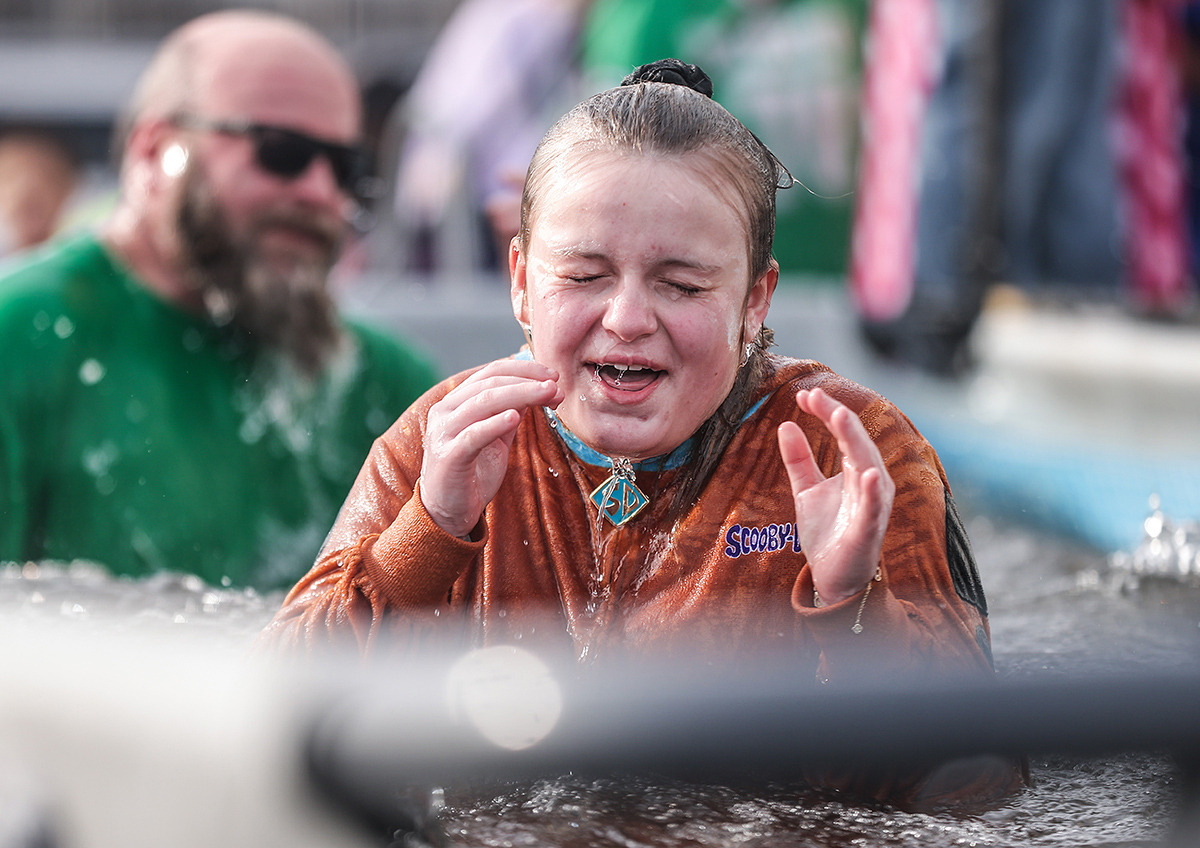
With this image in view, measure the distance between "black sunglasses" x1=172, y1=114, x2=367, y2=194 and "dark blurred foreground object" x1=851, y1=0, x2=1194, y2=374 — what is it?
1902 millimetres

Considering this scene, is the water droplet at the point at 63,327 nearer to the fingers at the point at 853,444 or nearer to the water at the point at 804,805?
the water at the point at 804,805

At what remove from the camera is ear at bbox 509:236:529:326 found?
0.89 m

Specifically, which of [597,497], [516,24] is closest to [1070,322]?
[516,24]

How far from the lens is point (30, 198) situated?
20.1 ft

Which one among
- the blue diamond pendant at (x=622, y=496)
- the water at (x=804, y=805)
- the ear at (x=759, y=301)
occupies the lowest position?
the water at (x=804, y=805)

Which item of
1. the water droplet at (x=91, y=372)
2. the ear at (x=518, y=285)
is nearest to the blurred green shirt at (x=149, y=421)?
the water droplet at (x=91, y=372)

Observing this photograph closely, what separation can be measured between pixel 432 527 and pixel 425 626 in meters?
0.07

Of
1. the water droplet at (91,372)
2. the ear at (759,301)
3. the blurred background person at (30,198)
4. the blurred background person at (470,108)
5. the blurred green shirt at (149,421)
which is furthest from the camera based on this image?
the blurred background person at (30,198)

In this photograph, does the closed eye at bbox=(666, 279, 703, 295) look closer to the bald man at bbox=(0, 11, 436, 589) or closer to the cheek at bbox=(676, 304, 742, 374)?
the cheek at bbox=(676, 304, 742, 374)

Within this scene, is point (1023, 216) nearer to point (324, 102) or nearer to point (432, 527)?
point (324, 102)

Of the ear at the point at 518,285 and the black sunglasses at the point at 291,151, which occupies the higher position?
the black sunglasses at the point at 291,151

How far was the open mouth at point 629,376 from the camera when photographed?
32.9 inches

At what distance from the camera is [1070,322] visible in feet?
→ 11.9

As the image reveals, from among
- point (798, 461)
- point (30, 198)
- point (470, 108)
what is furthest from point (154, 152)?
point (30, 198)
